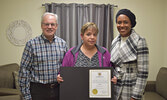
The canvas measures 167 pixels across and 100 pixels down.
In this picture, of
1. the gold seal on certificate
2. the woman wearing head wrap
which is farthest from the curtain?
the gold seal on certificate

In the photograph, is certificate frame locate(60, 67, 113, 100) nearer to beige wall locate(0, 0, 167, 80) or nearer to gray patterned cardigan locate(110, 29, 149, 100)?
gray patterned cardigan locate(110, 29, 149, 100)

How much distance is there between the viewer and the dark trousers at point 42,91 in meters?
1.76

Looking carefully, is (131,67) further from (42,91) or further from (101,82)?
(42,91)

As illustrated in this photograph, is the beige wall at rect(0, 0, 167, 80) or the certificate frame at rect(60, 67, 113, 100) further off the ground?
the beige wall at rect(0, 0, 167, 80)

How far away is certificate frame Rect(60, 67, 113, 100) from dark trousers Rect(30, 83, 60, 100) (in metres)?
0.20

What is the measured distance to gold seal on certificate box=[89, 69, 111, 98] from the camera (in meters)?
1.57

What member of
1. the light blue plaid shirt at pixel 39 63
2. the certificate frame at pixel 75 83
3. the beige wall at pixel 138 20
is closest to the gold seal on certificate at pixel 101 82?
the certificate frame at pixel 75 83

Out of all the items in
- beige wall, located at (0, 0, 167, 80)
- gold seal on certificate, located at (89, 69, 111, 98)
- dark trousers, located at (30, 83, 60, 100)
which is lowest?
dark trousers, located at (30, 83, 60, 100)

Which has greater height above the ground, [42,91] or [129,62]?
[129,62]

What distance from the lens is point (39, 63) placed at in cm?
175

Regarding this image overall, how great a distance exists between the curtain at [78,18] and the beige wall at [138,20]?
0.17 metres

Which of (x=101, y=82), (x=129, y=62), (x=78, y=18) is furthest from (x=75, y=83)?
(x=78, y=18)

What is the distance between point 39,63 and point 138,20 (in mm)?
2747

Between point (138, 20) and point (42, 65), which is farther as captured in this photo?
point (138, 20)
